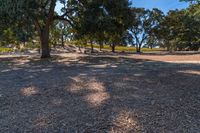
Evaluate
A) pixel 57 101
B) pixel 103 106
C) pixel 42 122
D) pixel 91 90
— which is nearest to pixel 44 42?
pixel 91 90

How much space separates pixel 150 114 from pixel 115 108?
0.63m

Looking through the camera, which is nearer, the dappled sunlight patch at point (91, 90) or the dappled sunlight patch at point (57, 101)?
the dappled sunlight patch at point (57, 101)

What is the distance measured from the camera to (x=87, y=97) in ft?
19.9

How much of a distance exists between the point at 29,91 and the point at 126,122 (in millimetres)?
2901

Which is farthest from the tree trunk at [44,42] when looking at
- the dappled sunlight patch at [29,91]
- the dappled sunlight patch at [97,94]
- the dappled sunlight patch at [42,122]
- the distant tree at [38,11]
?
the dappled sunlight patch at [42,122]

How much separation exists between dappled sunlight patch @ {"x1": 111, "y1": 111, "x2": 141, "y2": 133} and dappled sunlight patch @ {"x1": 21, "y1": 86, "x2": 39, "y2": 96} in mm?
2368

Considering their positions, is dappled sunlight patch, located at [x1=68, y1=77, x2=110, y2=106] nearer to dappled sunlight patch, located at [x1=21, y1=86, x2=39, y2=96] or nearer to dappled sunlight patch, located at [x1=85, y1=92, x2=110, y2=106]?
dappled sunlight patch, located at [x1=85, y1=92, x2=110, y2=106]

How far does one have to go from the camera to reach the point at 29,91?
677 centimetres

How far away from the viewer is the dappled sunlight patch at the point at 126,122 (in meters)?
4.42

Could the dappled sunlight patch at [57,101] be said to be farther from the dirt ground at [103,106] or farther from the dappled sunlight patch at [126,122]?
the dappled sunlight patch at [126,122]

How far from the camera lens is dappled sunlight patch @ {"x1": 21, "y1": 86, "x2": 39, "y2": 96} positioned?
656 centimetres

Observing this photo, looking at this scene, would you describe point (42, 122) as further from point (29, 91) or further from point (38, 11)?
point (38, 11)

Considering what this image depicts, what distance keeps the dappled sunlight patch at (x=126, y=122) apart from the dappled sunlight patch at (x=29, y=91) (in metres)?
2.37

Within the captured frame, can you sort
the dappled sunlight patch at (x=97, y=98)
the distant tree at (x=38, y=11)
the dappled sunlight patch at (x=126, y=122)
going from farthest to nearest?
the distant tree at (x=38, y=11) → the dappled sunlight patch at (x=97, y=98) → the dappled sunlight patch at (x=126, y=122)
